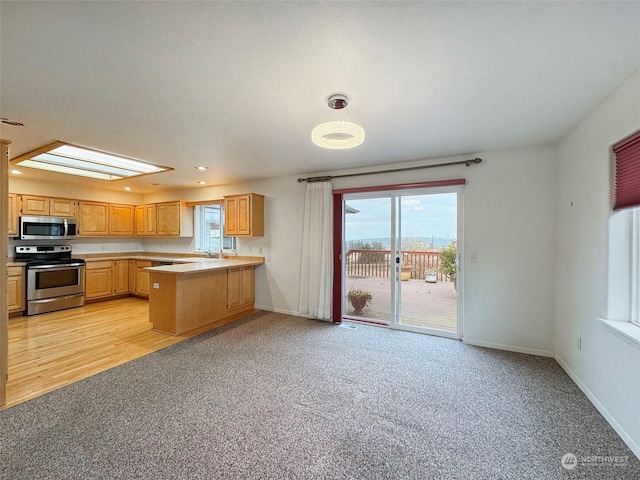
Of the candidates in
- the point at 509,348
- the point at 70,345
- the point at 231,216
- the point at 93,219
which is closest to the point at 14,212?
the point at 93,219

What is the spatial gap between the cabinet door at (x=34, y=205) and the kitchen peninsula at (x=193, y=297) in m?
3.07

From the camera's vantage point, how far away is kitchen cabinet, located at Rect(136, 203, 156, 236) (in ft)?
20.4

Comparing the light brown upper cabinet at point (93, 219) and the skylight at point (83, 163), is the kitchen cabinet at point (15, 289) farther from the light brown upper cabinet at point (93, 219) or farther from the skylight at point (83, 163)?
the skylight at point (83, 163)

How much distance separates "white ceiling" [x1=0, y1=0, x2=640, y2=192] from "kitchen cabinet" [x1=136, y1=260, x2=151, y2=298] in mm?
3392

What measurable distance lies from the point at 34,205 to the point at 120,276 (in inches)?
77.1

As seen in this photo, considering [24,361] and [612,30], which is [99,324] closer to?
[24,361]

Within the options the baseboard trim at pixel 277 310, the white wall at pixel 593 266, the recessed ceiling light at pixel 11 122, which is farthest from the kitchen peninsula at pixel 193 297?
the white wall at pixel 593 266

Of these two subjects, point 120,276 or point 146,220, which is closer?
point 120,276

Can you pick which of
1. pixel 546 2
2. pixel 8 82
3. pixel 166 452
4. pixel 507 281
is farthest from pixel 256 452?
pixel 507 281

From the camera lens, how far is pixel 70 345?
131 inches

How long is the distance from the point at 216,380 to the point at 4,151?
2653 mm

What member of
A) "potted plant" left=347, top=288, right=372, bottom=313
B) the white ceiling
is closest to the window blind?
the white ceiling

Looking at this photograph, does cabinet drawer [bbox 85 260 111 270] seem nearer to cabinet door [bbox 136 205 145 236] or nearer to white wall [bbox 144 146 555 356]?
cabinet door [bbox 136 205 145 236]

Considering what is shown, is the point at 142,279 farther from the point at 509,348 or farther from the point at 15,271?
the point at 509,348
